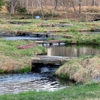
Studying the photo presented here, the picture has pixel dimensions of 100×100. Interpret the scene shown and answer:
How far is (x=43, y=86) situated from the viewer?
17.3 metres

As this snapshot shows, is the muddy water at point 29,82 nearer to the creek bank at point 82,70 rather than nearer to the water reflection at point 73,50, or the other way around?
the creek bank at point 82,70

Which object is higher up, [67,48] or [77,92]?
[77,92]

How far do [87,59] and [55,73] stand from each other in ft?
6.15

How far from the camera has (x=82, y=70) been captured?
60.0ft

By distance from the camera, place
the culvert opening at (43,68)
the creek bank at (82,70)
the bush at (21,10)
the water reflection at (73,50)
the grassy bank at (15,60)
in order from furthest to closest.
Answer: the bush at (21,10)
the water reflection at (73,50)
the culvert opening at (43,68)
the grassy bank at (15,60)
the creek bank at (82,70)

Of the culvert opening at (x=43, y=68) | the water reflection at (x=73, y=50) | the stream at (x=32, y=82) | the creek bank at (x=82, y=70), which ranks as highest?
the creek bank at (x=82, y=70)

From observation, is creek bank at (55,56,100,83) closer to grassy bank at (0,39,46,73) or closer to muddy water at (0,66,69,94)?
muddy water at (0,66,69,94)

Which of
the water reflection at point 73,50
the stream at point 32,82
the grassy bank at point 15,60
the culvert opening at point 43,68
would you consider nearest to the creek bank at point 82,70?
the stream at point 32,82

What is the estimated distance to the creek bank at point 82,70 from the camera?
58.1 ft

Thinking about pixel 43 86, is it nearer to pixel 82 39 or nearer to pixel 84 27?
pixel 82 39

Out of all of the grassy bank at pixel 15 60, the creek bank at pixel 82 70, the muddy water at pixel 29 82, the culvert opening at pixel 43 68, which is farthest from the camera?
the culvert opening at pixel 43 68

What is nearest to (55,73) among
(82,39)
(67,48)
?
(67,48)

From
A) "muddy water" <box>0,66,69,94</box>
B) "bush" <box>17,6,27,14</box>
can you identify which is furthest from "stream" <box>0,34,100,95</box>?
"bush" <box>17,6,27,14</box>

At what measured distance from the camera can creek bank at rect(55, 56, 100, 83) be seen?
698 inches
